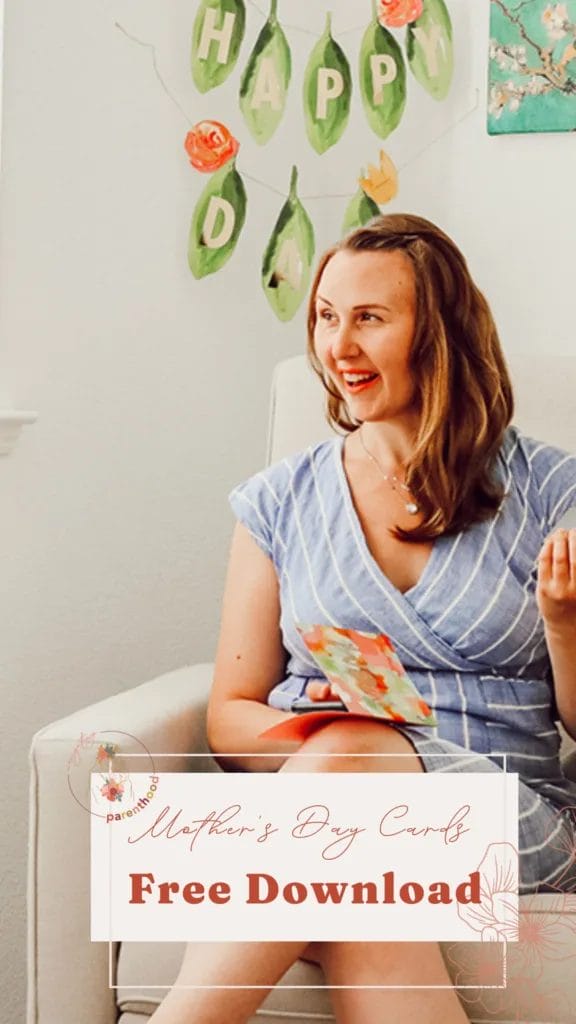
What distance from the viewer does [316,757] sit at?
1114 millimetres

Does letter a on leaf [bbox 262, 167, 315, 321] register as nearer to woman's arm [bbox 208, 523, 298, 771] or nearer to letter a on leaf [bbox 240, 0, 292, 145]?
letter a on leaf [bbox 240, 0, 292, 145]

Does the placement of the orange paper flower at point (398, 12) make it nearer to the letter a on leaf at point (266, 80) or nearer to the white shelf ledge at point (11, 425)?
the letter a on leaf at point (266, 80)

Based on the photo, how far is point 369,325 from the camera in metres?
1.32

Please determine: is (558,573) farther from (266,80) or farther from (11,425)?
(266,80)

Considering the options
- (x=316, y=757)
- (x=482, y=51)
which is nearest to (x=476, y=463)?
(x=316, y=757)

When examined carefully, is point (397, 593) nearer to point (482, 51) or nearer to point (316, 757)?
point (316, 757)

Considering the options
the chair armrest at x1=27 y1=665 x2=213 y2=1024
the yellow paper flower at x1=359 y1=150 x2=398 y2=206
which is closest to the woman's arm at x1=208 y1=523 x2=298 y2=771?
the chair armrest at x1=27 y1=665 x2=213 y2=1024

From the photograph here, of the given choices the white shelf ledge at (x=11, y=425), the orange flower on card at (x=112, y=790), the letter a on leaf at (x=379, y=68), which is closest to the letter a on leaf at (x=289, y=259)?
the letter a on leaf at (x=379, y=68)

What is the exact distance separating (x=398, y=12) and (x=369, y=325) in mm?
731

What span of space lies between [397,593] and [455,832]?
0.27 metres

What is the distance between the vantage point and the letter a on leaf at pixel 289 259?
1.88 m

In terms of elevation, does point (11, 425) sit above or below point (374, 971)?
above

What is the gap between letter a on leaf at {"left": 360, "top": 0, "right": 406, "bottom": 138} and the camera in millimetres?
1859

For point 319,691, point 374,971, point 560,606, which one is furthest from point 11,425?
point 374,971
